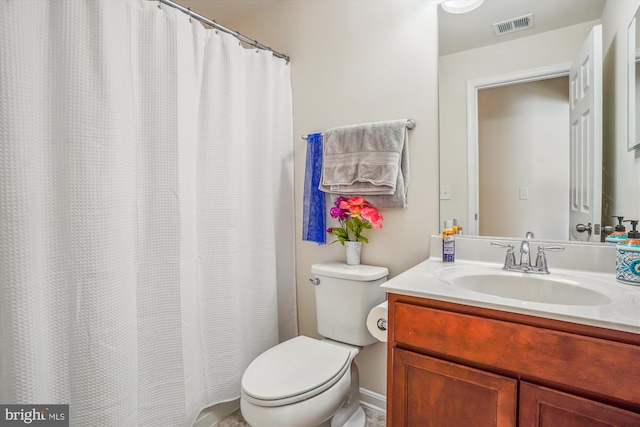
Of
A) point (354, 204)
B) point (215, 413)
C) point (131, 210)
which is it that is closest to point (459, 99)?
point (354, 204)

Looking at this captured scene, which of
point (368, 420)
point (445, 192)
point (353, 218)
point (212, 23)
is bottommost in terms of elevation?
point (368, 420)

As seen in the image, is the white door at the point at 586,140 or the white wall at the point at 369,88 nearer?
the white door at the point at 586,140

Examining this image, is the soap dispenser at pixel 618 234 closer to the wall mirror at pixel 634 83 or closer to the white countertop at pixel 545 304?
the white countertop at pixel 545 304

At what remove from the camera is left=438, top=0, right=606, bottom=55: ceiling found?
4.18 ft

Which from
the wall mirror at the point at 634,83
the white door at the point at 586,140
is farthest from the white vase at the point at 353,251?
the wall mirror at the point at 634,83

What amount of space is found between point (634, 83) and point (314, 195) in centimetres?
133

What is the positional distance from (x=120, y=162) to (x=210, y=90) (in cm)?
56

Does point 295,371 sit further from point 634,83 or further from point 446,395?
point 634,83

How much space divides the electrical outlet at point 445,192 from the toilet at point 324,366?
0.45 meters

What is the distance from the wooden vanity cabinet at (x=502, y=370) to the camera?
79 cm

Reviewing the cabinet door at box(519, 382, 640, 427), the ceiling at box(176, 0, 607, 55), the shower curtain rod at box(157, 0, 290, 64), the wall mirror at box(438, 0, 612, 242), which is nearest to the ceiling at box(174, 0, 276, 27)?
the shower curtain rod at box(157, 0, 290, 64)

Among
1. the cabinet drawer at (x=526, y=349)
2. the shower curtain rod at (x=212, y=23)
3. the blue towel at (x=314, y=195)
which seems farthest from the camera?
the blue towel at (x=314, y=195)

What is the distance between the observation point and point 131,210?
4.07 ft

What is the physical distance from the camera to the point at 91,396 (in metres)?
1.12
